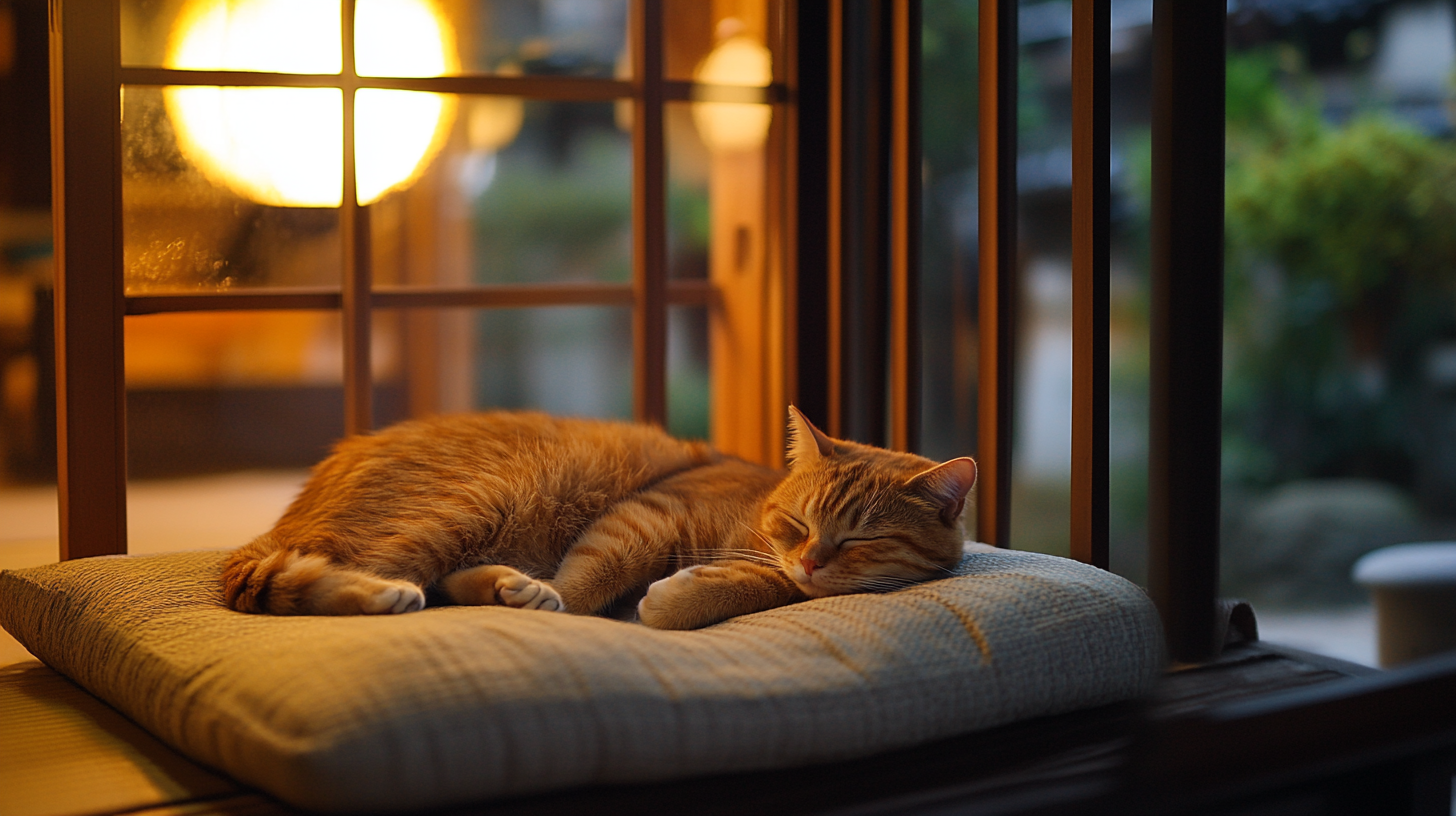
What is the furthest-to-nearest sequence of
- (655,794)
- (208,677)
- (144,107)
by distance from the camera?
1. (144,107)
2. (208,677)
3. (655,794)

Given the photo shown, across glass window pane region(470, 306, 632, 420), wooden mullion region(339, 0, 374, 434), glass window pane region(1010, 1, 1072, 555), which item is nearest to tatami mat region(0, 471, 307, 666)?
Result: wooden mullion region(339, 0, 374, 434)

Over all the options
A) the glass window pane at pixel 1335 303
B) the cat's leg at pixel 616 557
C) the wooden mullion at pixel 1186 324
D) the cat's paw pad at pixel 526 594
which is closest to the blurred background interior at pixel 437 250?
the wooden mullion at pixel 1186 324

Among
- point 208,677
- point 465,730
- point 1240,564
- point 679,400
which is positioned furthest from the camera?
point 1240,564

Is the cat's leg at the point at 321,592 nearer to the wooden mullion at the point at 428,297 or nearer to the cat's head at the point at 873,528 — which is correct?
the cat's head at the point at 873,528

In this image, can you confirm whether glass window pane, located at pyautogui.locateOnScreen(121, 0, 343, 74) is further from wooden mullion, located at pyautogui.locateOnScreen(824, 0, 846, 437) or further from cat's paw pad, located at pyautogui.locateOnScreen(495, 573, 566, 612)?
cat's paw pad, located at pyautogui.locateOnScreen(495, 573, 566, 612)

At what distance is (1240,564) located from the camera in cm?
453

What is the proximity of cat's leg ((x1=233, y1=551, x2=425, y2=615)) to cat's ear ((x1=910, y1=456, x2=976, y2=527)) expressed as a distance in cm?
83

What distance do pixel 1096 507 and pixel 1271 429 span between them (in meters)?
3.29

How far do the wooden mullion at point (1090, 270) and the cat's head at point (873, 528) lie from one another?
29 centimetres

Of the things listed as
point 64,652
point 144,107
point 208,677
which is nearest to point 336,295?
point 144,107

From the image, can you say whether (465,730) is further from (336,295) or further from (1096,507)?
(336,295)

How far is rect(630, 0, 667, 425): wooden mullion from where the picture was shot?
8.32ft

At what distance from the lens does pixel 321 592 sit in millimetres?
1615

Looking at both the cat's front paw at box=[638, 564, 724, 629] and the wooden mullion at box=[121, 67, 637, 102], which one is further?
the wooden mullion at box=[121, 67, 637, 102]
